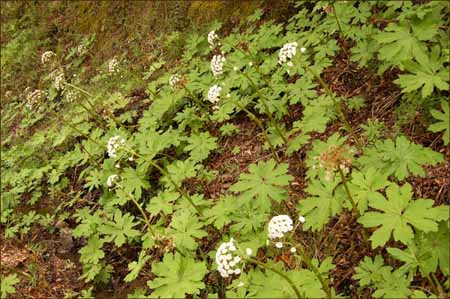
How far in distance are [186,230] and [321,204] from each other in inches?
42.8

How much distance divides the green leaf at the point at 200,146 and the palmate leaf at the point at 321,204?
1.37 meters

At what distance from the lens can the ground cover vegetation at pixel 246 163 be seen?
8.61 feet

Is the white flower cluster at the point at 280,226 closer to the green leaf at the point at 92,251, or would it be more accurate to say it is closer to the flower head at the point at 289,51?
the flower head at the point at 289,51

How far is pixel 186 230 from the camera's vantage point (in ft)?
10.8

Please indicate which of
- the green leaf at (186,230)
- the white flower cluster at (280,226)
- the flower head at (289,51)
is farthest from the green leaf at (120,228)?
the flower head at (289,51)

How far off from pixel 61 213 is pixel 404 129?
11.4 ft

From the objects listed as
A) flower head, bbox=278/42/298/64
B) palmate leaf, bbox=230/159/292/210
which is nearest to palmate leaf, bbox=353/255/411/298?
palmate leaf, bbox=230/159/292/210

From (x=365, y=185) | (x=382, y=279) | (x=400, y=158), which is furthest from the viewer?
(x=400, y=158)

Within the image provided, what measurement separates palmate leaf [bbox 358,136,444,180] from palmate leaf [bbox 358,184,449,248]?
0.26 meters

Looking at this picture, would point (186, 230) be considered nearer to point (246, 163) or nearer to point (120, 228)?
point (120, 228)

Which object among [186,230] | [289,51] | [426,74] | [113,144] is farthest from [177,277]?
[426,74]

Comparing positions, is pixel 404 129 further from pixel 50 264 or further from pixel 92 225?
pixel 50 264

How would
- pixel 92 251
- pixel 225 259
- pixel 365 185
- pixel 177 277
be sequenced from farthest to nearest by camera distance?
1. pixel 92 251
2. pixel 177 277
3. pixel 365 185
4. pixel 225 259

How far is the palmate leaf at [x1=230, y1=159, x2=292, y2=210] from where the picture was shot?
2895 mm
